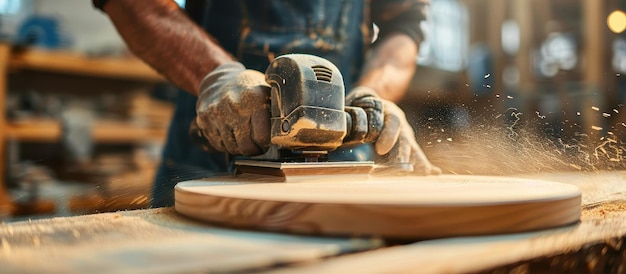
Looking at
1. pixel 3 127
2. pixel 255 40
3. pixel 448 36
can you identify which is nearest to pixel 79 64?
pixel 3 127

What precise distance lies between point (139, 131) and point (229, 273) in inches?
130

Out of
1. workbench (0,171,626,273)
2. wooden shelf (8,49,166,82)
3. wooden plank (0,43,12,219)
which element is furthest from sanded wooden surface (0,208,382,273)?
wooden shelf (8,49,166,82)

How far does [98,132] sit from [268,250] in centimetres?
310

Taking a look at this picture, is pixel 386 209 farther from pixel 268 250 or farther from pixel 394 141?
pixel 394 141

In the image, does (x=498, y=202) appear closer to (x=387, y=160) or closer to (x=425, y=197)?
(x=425, y=197)

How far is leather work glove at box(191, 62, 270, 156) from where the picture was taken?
125 centimetres

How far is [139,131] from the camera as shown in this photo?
3.68 metres

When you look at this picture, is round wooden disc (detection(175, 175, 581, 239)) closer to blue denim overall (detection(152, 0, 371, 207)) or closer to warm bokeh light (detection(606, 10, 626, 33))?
blue denim overall (detection(152, 0, 371, 207))

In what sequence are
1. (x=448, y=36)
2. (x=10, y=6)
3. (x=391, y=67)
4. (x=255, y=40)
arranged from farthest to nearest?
(x=448, y=36) < (x=10, y=6) < (x=391, y=67) < (x=255, y=40)

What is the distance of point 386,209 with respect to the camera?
79cm

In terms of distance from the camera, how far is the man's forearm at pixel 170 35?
153cm

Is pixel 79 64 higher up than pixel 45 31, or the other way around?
pixel 45 31

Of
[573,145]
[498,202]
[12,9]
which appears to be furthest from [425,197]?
[12,9]

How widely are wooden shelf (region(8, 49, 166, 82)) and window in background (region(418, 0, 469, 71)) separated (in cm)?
295
